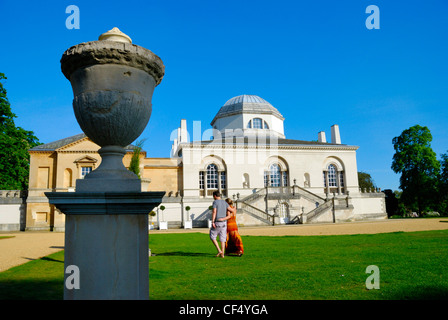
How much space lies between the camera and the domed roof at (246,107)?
Answer: 4206cm

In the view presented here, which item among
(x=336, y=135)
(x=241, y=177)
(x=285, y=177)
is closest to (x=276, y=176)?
(x=285, y=177)

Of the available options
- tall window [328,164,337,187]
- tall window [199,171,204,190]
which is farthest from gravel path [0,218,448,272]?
tall window [328,164,337,187]

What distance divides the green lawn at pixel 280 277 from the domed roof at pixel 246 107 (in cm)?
3500

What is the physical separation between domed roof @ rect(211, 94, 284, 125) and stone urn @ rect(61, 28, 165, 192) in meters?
38.9

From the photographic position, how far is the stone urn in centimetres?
303

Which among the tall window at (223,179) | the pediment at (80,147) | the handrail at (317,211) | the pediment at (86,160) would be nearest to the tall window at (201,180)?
the tall window at (223,179)

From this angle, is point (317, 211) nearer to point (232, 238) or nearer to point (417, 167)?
point (417, 167)

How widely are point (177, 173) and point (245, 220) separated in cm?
996

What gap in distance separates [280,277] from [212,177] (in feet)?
97.3

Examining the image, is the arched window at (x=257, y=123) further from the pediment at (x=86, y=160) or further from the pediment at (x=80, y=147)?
the pediment at (x=86, y=160)

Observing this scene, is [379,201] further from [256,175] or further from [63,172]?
[63,172]

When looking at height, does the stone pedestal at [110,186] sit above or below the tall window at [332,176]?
below

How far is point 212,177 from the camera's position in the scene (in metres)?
35.0
